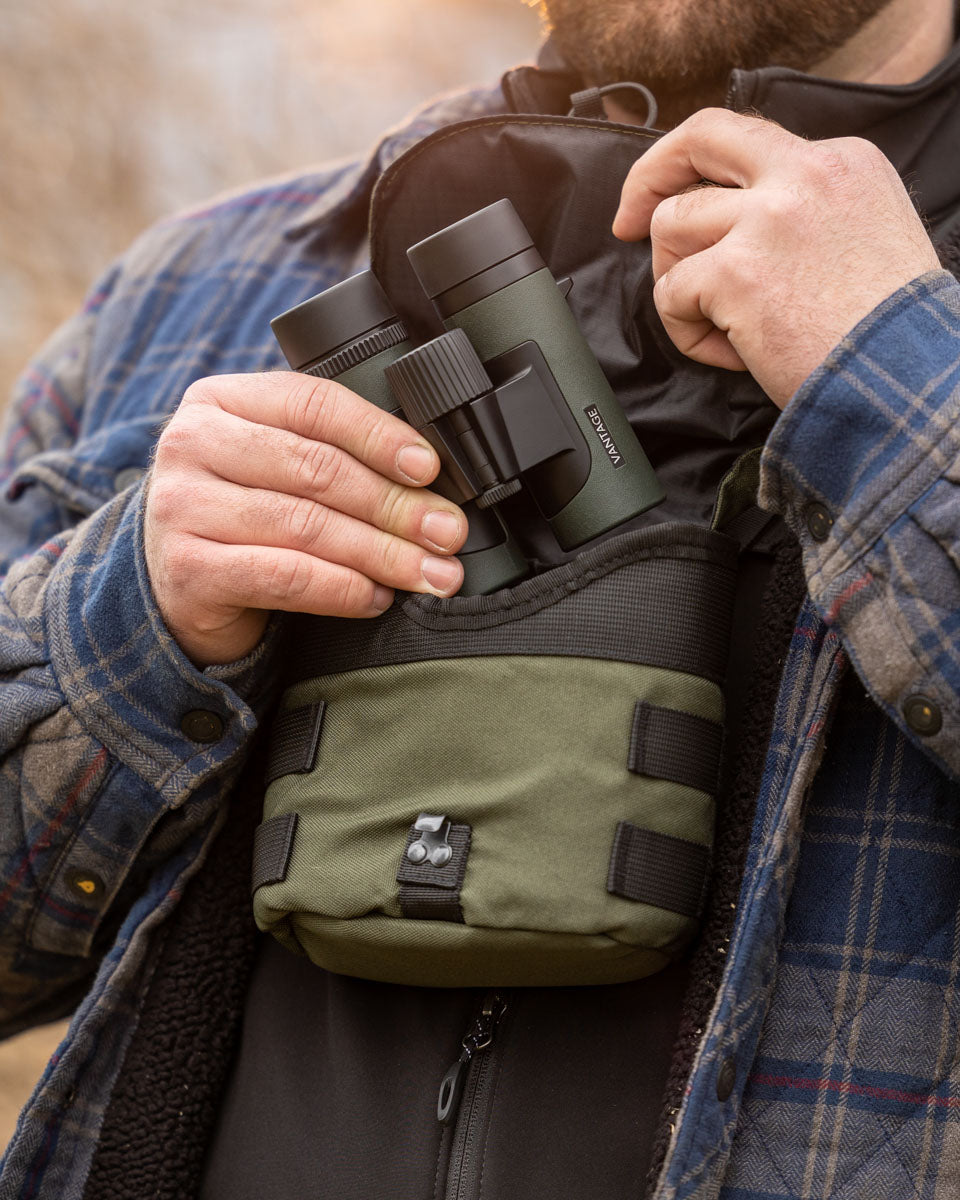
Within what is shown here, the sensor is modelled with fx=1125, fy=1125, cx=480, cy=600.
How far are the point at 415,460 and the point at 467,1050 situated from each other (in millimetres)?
587

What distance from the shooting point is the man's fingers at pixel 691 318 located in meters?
1.02

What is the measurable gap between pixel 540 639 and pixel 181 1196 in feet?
2.41

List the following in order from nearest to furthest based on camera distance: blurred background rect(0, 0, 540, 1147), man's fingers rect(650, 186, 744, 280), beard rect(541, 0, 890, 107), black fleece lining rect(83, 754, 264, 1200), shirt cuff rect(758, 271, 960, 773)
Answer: shirt cuff rect(758, 271, 960, 773)
man's fingers rect(650, 186, 744, 280)
black fleece lining rect(83, 754, 264, 1200)
beard rect(541, 0, 890, 107)
blurred background rect(0, 0, 540, 1147)

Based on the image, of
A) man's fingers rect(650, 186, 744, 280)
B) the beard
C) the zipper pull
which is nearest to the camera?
man's fingers rect(650, 186, 744, 280)

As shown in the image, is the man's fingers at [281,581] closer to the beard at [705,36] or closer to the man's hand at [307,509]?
the man's hand at [307,509]

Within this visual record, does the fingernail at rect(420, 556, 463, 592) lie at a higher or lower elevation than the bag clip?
higher

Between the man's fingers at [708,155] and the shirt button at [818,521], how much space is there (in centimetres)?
30

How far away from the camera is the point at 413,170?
3.99 ft

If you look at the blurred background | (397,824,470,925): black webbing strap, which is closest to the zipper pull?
(397,824,470,925): black webbing strap

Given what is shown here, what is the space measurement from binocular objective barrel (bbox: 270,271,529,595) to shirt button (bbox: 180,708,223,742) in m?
0.30

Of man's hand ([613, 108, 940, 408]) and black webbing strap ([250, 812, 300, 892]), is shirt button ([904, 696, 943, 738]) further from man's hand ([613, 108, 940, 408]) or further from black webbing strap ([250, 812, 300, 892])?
black webbing strap ([250, 812, 300, 892])

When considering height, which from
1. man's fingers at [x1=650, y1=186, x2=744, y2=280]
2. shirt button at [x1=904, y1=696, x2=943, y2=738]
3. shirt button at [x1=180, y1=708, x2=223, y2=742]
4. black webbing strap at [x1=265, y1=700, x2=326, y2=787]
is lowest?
shirt button at [x1=904, y1=696, x2=943, y2=738]

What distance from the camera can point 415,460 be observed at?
1.07m

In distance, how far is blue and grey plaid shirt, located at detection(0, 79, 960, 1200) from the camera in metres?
0.93
